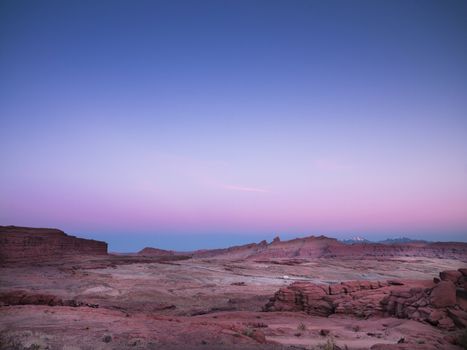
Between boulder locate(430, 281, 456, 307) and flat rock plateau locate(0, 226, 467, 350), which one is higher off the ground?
boulder locate(430, 281, 456, 307)

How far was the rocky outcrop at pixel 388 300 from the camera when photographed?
45.5 feet

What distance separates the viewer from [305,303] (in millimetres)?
17734

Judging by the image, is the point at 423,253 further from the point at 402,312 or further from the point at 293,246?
the point at 402,312

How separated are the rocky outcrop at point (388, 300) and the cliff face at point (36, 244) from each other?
106 feet

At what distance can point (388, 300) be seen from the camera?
16.2m

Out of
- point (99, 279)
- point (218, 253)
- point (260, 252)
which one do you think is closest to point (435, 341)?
point (99, 279)

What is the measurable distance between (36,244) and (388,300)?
40.1m

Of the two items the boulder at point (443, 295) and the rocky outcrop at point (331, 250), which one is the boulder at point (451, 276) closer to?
the boulder at point (443, 295)

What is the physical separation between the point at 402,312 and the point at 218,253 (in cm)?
7165

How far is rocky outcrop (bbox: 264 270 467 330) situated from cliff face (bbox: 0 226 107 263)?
3238 centimetres

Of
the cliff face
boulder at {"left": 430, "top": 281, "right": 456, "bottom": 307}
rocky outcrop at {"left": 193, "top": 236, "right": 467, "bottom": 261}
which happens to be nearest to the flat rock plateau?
boulder at {"left": 430, "top": 281, "right": 456, "bottom": 307}

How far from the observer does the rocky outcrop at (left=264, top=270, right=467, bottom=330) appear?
13.9 meters

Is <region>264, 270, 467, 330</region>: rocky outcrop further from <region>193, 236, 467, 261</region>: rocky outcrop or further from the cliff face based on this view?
<region>193, 236, 467, 261</region>: rocky outcrop

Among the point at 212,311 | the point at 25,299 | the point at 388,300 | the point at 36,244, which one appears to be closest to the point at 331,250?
the point at 36,244
